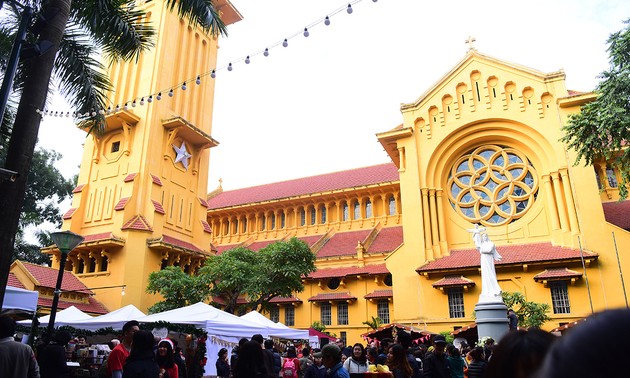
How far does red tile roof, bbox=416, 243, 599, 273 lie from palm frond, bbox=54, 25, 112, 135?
1895 cm

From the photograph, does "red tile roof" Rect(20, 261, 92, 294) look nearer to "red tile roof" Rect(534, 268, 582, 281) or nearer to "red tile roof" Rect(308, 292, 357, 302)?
"red tile roof" Rect(308, 292, 357, 302)

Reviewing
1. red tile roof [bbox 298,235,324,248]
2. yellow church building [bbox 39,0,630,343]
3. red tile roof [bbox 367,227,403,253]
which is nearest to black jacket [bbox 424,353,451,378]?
yellow church building [bbox 39,0,630,343]

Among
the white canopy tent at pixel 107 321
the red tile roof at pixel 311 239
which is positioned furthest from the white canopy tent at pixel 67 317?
the red tile roof at pixel 311 239

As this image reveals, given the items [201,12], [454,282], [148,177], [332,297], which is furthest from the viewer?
[332,297]

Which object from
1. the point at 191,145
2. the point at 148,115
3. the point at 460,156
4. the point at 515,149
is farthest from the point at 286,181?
the point at 515,149

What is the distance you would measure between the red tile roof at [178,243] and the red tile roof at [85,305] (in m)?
5.07

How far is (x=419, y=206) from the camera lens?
27109 millimetres

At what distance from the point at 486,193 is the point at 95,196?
992 inches

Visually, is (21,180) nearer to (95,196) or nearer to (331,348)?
(331,348)

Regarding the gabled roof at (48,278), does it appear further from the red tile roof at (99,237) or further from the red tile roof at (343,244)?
the red tile roof at (343,244)

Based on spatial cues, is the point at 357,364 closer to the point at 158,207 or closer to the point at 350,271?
the point at 350,271

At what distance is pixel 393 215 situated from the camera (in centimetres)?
3384

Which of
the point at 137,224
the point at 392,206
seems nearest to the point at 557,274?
the point at 392,206

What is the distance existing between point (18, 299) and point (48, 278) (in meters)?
17.3
